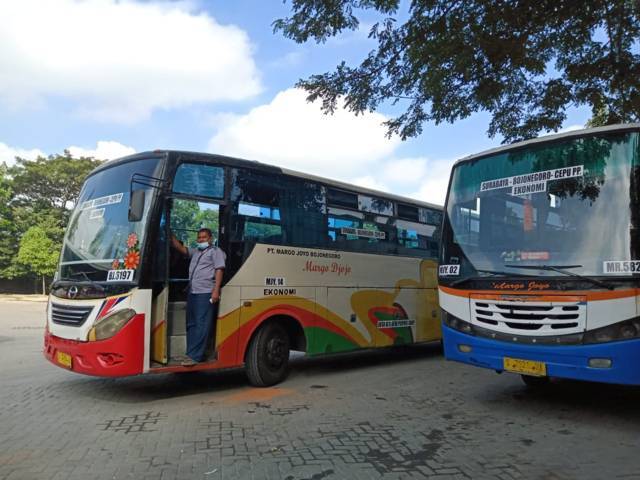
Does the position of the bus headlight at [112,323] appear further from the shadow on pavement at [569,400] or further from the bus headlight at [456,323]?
the shadow on pavement at [569,400]

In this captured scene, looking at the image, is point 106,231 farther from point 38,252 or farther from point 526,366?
point 38,252

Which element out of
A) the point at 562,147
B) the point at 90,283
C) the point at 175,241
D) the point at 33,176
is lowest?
the point at 90,283

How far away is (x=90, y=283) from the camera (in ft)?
20.9

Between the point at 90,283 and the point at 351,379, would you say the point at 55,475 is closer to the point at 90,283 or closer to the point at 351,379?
the point at 90,283

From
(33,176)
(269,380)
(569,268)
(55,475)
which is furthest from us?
(33,176)

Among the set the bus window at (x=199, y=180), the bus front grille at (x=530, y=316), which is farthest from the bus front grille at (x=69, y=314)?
the bus front grille at (x=530, y=316)

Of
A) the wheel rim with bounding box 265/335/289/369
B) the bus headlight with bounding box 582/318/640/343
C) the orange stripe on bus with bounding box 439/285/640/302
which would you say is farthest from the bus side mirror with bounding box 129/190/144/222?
the bus headlight with bounding box 582/318/640/343

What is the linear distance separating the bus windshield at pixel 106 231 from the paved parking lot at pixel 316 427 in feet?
5.34

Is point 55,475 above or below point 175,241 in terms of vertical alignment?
below

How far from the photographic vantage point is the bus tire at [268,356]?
7387 mm

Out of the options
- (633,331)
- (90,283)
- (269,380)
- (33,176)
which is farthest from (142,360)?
(33,176)

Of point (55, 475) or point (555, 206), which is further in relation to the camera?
point (555, 206)

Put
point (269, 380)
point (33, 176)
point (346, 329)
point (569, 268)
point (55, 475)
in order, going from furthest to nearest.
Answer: point (33, 176)
point (346, 329)
point (269, 380)
point (569, 268)
point (55, 475)

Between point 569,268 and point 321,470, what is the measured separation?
3.26 metres
